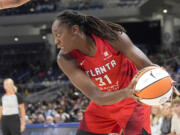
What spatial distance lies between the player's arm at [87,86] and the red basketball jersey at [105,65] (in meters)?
0.10

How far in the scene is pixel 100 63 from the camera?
254cm

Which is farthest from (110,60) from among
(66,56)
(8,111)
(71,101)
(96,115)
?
(71,101)

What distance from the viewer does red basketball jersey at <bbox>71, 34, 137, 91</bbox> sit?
253 centimetres

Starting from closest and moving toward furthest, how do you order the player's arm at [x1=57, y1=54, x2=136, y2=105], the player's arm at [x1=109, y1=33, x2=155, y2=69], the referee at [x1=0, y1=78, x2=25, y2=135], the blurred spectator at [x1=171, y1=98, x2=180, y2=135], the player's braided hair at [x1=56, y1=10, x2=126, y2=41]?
the player's arm at [x1=57, y1=54, x2=136, y2=105] < the player's arm at [x1=109, y1=33, x2=155, y2=69] < the player's braided hair at [x1=56, y1=10, x2=126, y2=41] < the blurred spectator at [x1=171, y1=98, x2=180, y2=135] < the referee at [x1=0, y1=78, x2=25, y2=135]

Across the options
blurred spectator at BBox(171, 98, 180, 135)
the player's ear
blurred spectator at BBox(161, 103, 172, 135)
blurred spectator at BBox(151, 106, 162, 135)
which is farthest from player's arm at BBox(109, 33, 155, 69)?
blurred spectator at BBox(151, 106, 162, 135)

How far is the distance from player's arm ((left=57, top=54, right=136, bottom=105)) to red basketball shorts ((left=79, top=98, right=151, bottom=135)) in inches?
19.8

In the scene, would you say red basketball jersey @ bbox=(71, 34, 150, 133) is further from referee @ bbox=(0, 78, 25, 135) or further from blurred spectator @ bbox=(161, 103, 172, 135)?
referee @ bbox=(0, 78, 25, 135)

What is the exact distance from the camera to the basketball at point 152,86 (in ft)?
6.24

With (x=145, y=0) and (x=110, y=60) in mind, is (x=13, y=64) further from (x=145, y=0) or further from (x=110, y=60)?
(x=110, y=60)

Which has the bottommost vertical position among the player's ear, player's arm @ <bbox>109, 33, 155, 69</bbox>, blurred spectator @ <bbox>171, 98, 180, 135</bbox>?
blurred spectator @ <bbox>171, 98, 180, 135</bbox>

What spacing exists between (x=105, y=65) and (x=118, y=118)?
50 cm

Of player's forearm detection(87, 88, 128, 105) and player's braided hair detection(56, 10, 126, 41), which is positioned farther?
player's braided hair detection(56, 10, 126, 41)

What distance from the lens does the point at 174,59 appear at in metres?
13.0

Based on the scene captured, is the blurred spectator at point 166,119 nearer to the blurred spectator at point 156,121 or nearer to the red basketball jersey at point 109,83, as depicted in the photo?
the blurred spectator at point 156,121
